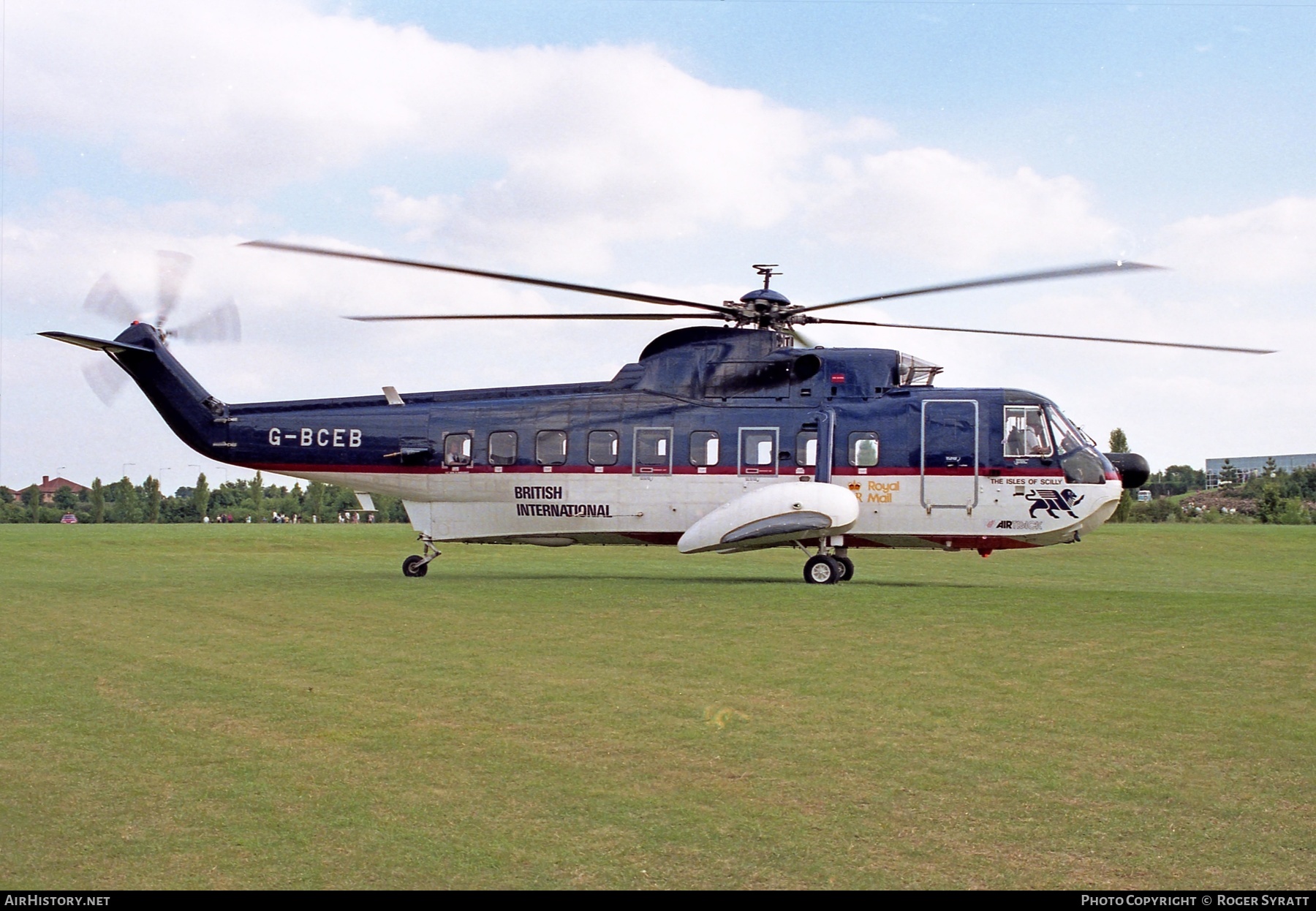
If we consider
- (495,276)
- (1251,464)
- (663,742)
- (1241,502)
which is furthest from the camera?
(1251,464)

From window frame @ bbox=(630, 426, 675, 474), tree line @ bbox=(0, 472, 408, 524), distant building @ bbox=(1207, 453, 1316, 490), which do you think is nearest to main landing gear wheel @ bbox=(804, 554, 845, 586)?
window frame @ bbox=(630, 426, 675, 474)

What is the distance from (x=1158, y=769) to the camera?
727 cm

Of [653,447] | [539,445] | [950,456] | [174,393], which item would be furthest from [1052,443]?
[174,393]

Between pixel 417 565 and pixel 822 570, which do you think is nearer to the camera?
pixel 822 570

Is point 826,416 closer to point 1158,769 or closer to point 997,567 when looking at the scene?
point 997,567

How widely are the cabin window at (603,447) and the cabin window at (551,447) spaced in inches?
20.7

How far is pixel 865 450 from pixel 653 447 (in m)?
4.00

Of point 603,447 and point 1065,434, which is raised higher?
point 1065,434

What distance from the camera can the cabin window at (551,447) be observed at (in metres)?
22.2

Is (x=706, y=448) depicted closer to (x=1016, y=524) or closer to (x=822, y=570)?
(x=822, y=570)

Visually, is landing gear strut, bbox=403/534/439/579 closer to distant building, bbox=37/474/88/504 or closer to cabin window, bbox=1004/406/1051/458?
cabin window, bbox=1004/406/1051/458

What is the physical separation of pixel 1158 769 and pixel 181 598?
14851 millimetres

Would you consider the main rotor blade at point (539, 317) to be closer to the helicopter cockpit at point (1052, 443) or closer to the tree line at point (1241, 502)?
the helicopter cockpit at point (1052, 443)

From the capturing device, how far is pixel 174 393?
23.2 metres
